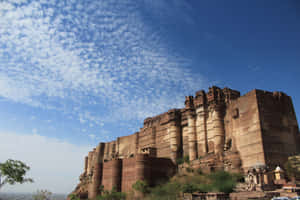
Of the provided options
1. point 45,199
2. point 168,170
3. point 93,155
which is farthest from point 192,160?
point 93,155

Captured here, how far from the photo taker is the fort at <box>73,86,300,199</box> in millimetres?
33312

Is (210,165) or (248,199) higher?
(210,165)

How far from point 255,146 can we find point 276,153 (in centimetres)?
232

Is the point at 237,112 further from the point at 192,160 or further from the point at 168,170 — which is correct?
the point at 168,170

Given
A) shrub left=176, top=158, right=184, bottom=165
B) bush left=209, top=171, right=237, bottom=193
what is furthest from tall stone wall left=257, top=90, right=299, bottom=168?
shrub left=176, top=158, right=184, bottom=165

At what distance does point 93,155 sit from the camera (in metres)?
73.6

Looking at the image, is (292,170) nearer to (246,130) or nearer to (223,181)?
(246,130)

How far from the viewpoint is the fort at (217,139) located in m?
33.3

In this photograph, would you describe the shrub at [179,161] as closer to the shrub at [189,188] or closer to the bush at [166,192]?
the bush at [166,192]

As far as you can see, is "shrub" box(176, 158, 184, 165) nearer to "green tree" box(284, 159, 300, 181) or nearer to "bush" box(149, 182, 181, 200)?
"bush" box(149, 182, 181, 200)

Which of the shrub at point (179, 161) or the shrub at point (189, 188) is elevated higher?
the shrub at point (179, 161)

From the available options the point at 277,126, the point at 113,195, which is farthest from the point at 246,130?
the point at 113,195

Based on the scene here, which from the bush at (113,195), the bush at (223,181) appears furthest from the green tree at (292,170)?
the bush at (113,195)

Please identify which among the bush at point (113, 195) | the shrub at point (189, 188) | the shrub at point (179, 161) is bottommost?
the bush at point (113, 195)
